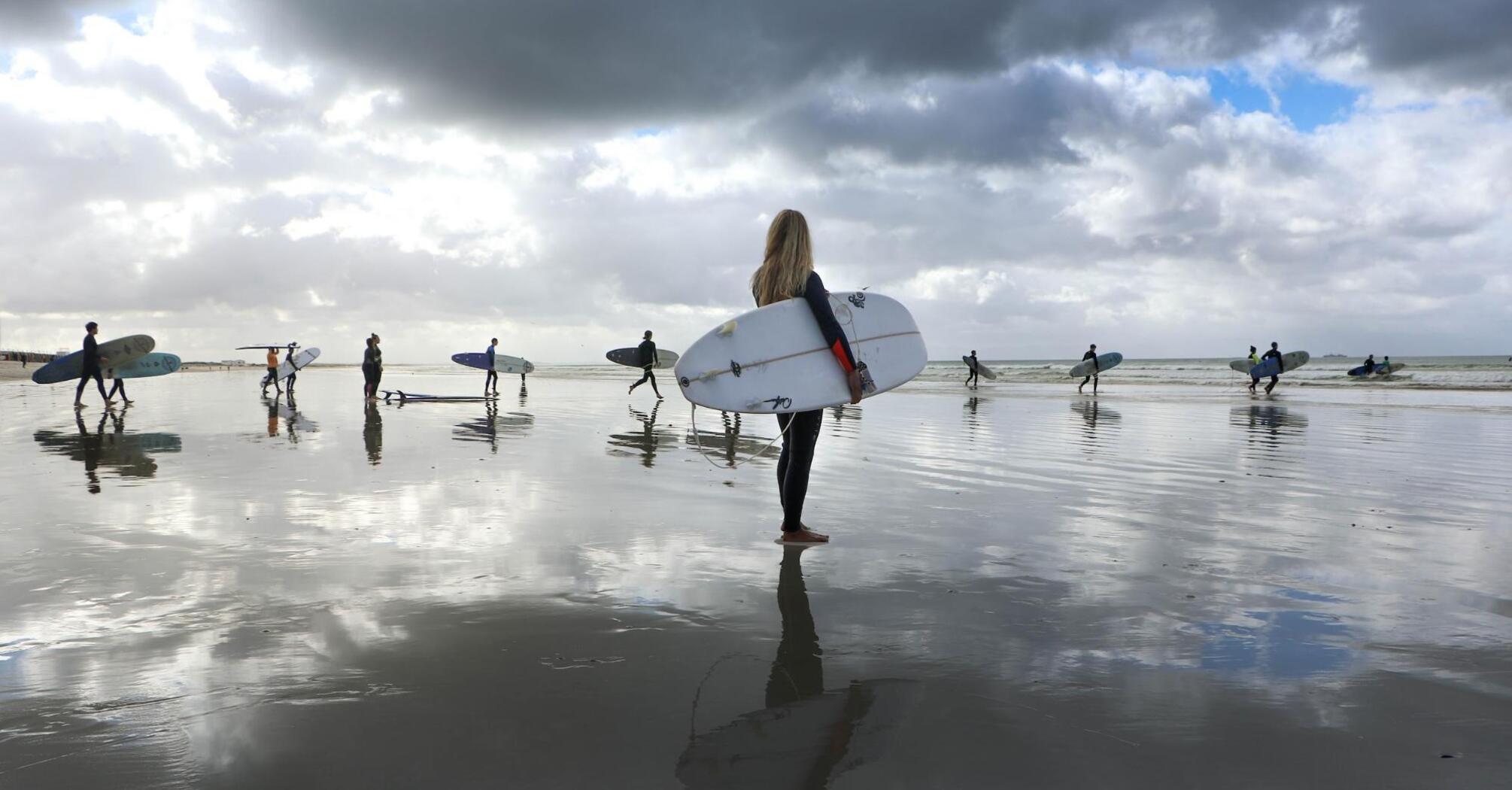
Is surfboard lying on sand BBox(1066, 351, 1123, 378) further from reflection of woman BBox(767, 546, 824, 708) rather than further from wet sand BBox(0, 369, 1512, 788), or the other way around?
reflection of woman BBox(767, 546, 824, 708)

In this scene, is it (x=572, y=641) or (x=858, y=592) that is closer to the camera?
(x=572, y=641)

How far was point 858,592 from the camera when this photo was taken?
156 inches

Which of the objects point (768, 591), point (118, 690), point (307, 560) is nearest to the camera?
point (118, 690)

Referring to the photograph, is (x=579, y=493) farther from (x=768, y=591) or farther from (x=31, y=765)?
(x=31, y=765)

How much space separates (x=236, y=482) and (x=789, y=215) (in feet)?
18.6

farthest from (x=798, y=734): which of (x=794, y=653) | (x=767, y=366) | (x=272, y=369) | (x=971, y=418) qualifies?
(x=272, y=369)

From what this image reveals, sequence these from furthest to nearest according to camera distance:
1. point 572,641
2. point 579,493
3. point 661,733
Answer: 1. point 579,493
2. point 572,641
3. point 661,733

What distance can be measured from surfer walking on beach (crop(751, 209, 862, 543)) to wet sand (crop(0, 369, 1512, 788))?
321 millimetres

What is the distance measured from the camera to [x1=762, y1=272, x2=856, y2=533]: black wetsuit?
16.8 feet

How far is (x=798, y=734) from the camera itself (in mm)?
2453

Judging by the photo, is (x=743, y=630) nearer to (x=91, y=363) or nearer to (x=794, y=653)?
(x=794, y=653)

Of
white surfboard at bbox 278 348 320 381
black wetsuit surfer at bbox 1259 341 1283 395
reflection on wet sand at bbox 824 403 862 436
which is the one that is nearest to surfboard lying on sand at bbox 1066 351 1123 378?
black wetsuit surfer at bbox 1259 341 1283 395

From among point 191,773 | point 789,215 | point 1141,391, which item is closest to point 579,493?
point 789,215

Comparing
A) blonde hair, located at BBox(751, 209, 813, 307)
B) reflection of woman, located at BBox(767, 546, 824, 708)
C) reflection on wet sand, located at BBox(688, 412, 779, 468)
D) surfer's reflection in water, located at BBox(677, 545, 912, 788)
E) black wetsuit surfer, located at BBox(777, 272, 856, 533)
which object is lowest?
surfer's reflection in water, located at BBox(677, 545, 912, 788)
